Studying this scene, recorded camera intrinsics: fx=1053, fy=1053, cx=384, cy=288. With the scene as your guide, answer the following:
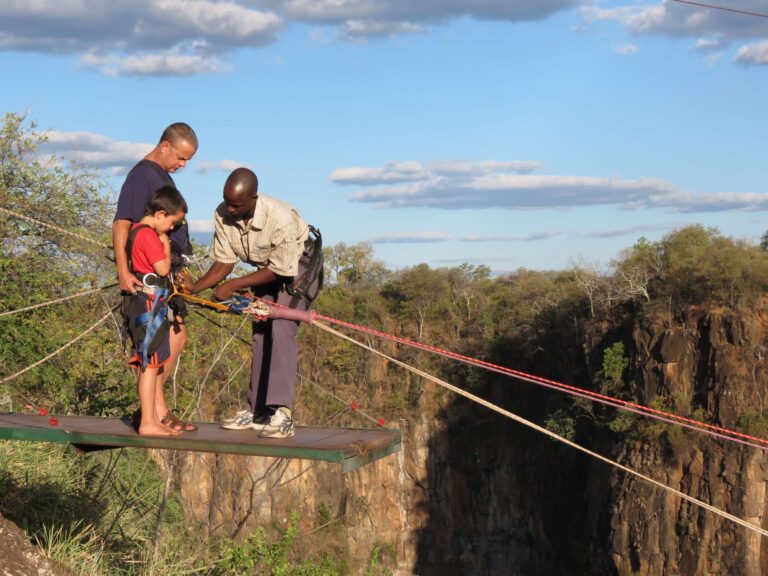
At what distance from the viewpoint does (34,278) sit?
19.4 meters

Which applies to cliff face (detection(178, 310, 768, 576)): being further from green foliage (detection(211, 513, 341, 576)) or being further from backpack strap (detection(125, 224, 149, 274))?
backpack strap (detection(125, 224, 149, 274))

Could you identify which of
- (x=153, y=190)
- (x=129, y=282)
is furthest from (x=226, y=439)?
(x=153, y=190)

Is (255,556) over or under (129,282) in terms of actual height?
under

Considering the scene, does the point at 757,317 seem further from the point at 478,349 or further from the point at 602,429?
the point at 478,349

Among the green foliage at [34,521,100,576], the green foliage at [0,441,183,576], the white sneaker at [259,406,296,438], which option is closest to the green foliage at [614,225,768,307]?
the green foliage at [0,441,183,576]

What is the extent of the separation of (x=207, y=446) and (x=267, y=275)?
111cm

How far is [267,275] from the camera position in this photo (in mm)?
6230

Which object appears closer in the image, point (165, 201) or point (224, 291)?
point (165, 201)

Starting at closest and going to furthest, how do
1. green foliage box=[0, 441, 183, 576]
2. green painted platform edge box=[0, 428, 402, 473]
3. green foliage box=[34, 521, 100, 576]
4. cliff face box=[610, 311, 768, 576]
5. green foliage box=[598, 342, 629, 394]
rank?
green painted platform edge box=[0, 428, 402, 473] < green foliage box=[34, 521, 100, 576] < green foliage box=[0, 441, 183, 576] < cliff face box=[610, 311, 768, 576] < green foliage box=[598, 342, 629, 394]

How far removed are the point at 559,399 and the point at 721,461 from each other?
9962 mm

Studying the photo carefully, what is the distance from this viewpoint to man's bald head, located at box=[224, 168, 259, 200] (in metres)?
5.84

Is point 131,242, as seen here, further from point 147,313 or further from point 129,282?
point 147,313

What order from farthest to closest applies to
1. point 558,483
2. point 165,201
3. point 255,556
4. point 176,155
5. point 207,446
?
1. point 558,483
2. point 255,556
3. point 176,155
4. point 165,201
5. point 207,446

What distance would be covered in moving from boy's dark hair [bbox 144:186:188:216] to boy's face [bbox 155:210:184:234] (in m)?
0.02
